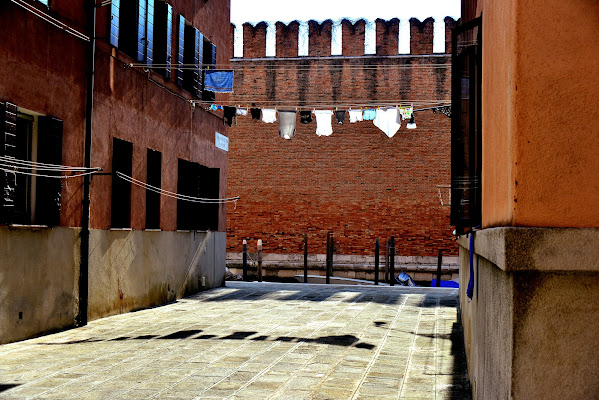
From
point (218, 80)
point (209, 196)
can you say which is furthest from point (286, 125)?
point (218, 80)

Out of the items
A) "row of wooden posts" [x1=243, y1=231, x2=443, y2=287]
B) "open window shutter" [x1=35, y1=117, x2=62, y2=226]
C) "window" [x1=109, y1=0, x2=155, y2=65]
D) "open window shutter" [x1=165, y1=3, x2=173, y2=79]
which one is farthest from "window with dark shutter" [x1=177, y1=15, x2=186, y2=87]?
"row of wooden posts" [x1=243, y1=231, x2=443, y2=287]

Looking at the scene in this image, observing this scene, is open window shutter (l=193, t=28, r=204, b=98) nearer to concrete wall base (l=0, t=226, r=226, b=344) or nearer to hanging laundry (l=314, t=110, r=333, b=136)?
concrete wall base (l=0, t=226, r=226, b=344)

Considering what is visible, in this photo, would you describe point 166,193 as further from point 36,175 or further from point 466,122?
point 466,122

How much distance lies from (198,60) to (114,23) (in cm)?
404

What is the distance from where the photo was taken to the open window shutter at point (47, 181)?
9391mm

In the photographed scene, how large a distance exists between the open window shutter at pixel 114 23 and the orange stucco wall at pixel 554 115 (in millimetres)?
9467

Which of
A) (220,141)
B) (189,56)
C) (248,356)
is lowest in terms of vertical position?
(248,356)

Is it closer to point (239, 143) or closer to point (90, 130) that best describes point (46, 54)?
point (90, 130)

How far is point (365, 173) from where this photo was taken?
23688mm

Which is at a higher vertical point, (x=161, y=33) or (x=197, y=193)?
(x=161, y=33)

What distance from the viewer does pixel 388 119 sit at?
680 inches

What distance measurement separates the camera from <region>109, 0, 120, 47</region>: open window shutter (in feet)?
37.1

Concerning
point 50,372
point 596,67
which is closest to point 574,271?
point 596,67

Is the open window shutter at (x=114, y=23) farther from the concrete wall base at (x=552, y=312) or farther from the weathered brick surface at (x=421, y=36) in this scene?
the weathered brick surface at (x=421, y=36)
